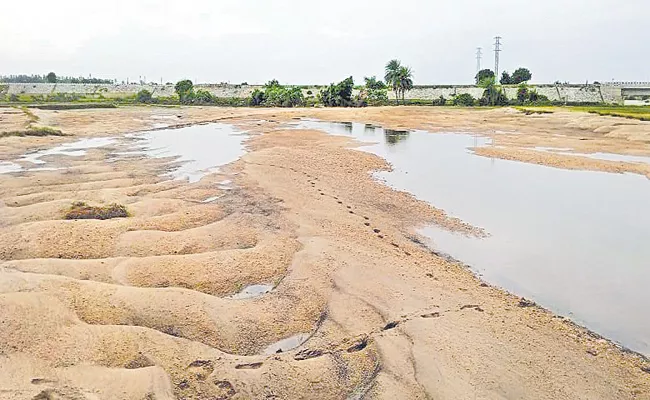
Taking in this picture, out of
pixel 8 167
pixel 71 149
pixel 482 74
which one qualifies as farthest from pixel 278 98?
pixel 8 167

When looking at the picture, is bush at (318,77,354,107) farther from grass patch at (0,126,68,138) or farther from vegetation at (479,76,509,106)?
grass patch at (0,126,68,138)

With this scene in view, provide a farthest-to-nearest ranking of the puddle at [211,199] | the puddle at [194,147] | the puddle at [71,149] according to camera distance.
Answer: the puddle at [71,149]
the puddle at [194,147]
the puddle at [211,199]

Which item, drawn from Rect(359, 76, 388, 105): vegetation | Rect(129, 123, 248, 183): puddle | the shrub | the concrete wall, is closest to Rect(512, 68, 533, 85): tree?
the concrete wall

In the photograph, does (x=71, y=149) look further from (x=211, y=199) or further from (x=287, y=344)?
(x=287, y=344)

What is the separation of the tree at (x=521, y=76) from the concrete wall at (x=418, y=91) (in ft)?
48.4

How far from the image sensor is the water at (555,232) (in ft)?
36.8

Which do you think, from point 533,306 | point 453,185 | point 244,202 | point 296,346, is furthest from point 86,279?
point 453,185

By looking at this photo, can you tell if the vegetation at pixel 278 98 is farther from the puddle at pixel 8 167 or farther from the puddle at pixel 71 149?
the puddle at pixel 8 167

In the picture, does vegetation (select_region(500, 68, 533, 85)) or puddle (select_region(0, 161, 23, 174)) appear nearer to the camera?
puddle (select_region(0, 161, 23, 174))

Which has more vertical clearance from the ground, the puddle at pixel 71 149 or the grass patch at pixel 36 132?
the grass patch at pixel 36 132

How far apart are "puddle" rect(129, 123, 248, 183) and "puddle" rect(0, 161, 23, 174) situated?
6.54 m

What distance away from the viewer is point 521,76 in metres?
120

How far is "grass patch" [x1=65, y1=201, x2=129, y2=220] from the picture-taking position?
15.0m

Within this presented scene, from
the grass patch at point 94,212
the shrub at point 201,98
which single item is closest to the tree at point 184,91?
the shrub at point 201,98
